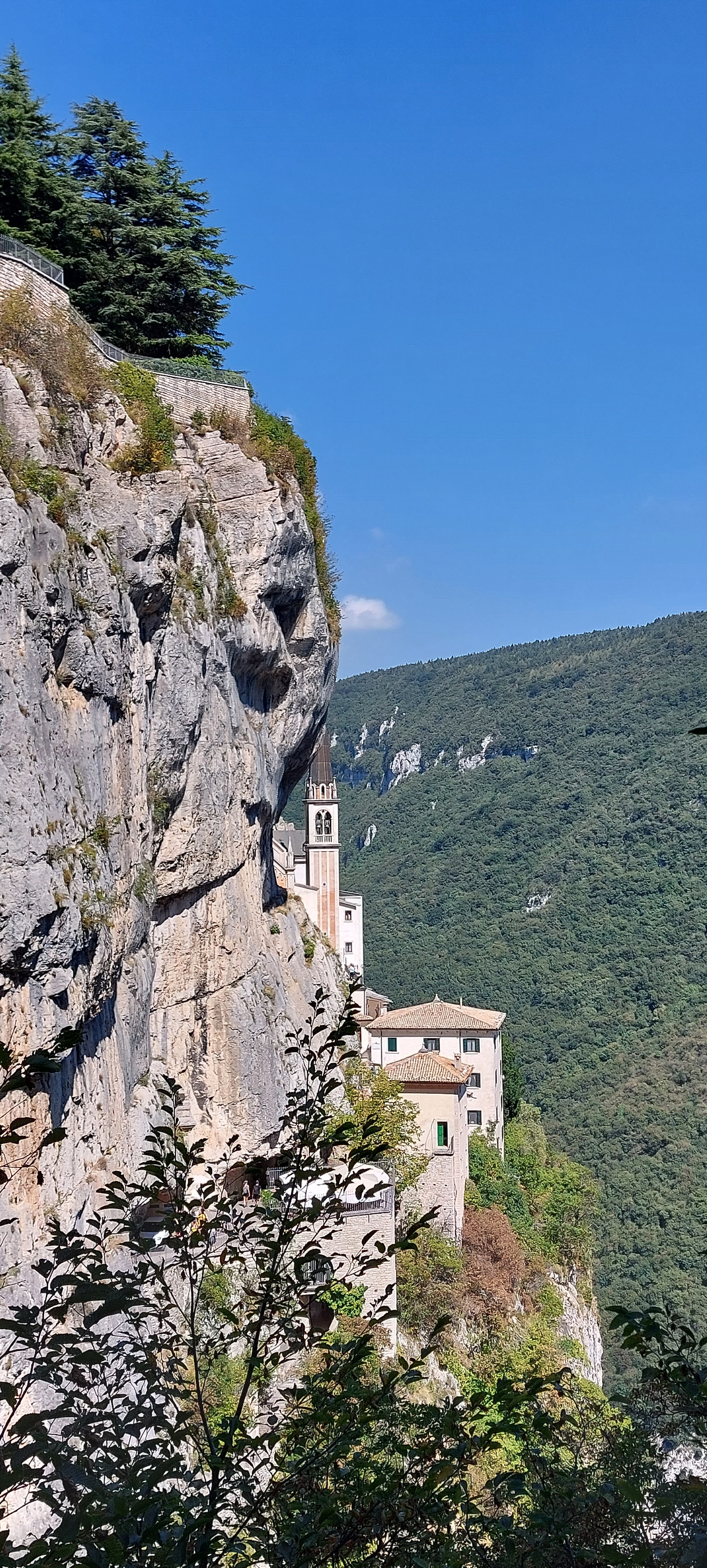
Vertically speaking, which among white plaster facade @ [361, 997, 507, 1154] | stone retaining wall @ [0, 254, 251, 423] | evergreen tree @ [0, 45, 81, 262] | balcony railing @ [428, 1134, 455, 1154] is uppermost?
evergreen tree @ [0, 45, 81, 262]

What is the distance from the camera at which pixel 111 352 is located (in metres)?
21.1

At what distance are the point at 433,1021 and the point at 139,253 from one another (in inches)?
1004

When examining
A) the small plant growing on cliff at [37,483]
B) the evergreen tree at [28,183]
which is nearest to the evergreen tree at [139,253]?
the evergreen tree at [28,183]

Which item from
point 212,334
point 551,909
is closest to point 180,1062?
point 212,334

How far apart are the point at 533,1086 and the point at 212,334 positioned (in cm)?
5249

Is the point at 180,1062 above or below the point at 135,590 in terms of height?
below

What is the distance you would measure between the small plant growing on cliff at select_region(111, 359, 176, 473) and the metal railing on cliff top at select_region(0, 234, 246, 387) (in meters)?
0.38

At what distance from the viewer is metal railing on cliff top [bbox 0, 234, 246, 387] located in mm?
17344

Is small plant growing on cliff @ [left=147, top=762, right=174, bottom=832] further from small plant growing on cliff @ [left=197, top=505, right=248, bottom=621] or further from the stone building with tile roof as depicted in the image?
the stone building with tile roof

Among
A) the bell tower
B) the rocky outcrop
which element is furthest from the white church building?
the rocky outcrop

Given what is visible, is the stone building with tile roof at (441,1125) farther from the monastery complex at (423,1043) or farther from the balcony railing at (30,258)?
the balcony railing at (30,258)

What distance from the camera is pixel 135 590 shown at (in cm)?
1841

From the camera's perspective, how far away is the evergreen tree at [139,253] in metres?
24.6

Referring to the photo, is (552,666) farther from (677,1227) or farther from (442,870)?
(677,1227)
